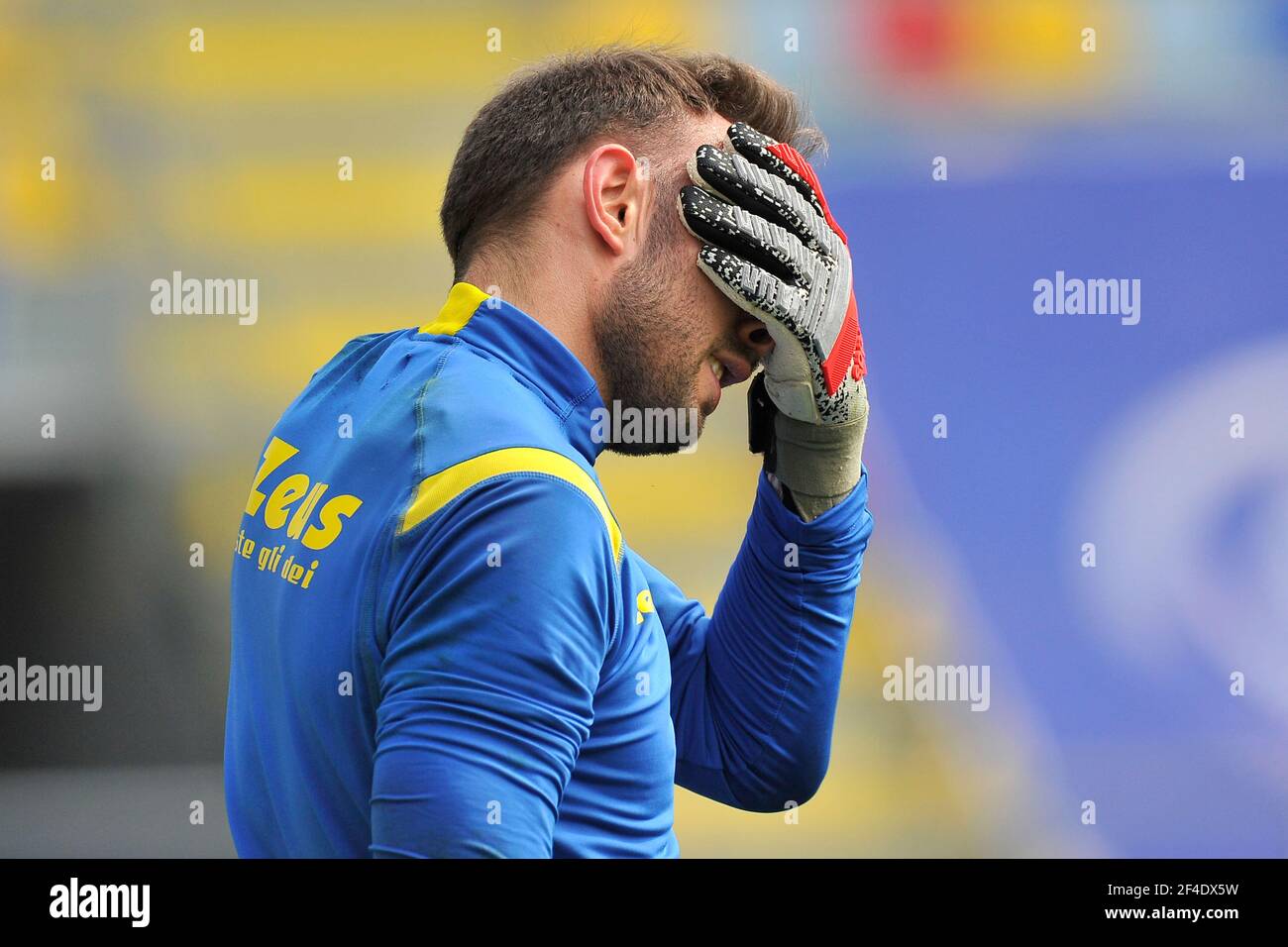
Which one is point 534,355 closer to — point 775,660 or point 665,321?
point 665,321

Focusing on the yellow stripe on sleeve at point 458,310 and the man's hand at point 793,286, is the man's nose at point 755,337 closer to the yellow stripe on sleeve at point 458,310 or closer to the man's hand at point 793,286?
the man's hand at point 793,286

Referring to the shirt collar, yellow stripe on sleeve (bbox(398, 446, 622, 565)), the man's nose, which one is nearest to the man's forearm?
the man's nose

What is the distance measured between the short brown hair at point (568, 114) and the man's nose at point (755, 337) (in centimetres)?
23

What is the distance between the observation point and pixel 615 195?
1.26m

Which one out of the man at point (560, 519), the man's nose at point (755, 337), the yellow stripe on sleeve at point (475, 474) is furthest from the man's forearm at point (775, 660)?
the yellow stripe on sleeve at point (475, 474)

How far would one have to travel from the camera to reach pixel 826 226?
142 centimetres

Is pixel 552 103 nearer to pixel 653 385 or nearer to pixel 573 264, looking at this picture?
pixel 573 264

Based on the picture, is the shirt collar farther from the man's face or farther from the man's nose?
the man's nose

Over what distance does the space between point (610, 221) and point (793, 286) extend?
23cm

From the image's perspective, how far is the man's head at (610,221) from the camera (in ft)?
4.07

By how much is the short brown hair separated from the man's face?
0.06 metres

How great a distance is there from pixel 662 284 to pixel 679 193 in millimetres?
102

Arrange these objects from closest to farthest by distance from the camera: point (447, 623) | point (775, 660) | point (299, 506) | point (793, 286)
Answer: point (447, 623), point (299, 506), point (793, 286), point (775, 660)

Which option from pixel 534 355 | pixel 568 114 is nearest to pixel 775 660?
pixel 534 355
